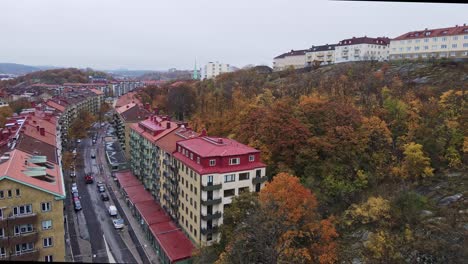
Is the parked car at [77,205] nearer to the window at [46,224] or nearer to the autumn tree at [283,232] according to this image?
the window at [46,224]

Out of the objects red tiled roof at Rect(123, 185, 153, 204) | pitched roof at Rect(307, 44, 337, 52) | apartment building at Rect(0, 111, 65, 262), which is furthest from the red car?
pitched roof at Rect(307, 44, 337, 52)

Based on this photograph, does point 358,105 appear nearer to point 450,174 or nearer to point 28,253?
point 450,174

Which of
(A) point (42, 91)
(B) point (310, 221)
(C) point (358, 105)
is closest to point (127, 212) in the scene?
(B) point (310, 221)

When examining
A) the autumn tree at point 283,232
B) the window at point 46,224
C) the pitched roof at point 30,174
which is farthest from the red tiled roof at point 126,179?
the autumn tree at point 283,232

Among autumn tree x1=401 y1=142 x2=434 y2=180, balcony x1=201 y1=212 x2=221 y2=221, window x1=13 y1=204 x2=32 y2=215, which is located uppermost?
autumn tree x1=401 y1=142 x2=434 y2=180

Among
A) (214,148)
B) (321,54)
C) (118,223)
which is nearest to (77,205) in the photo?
(118,223)

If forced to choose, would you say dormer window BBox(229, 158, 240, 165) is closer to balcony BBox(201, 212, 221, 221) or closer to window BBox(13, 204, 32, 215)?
balcony BBox(201, 212, 221, 221)

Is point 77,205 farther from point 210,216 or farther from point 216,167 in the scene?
point 216,167
